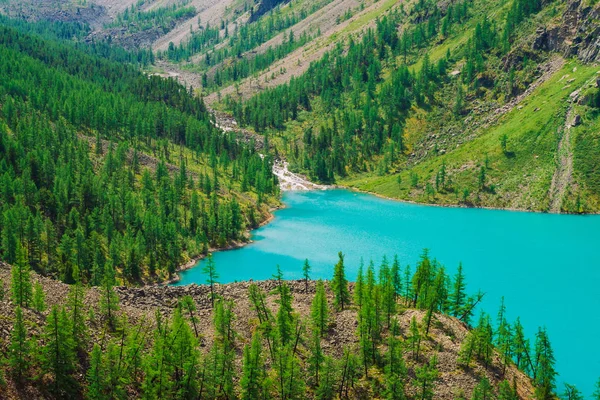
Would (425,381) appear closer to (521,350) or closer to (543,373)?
(543,373)

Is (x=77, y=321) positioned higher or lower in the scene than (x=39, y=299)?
lower

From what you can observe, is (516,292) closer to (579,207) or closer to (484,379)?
(484,379)

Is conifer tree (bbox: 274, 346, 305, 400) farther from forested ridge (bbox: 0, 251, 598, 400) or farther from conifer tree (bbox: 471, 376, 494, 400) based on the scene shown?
conifer tree (bbox: 471, 376, 494, 400)

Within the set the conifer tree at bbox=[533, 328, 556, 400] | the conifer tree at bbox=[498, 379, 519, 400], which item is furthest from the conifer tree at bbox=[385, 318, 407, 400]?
the conifer tree at bbox=[533, 328, 556, 400]

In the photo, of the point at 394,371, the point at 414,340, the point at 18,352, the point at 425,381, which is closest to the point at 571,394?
the point at 414,340

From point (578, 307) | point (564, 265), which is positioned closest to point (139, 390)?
point (578, 307)

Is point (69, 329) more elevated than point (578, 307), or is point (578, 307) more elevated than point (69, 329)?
point (69, 329)

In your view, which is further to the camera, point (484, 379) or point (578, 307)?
point (578, 307)
